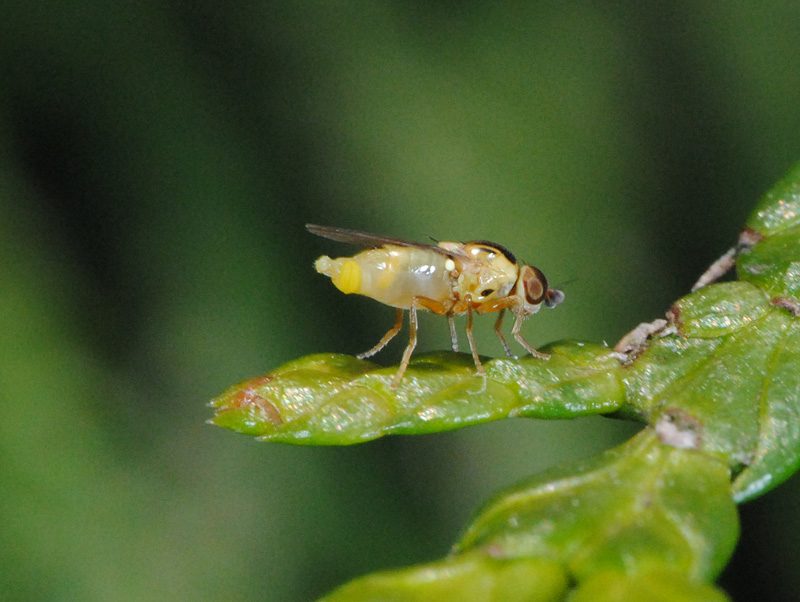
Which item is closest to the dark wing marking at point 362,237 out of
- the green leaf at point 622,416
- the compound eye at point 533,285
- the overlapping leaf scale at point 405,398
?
the compound eye at point 533,285

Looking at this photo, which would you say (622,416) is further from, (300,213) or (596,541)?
(300,213)

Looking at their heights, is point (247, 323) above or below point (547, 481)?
below

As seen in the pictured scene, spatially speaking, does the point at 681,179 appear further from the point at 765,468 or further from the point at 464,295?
the point at 765,468

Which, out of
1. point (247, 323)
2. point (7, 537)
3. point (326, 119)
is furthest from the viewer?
point (326, 119)

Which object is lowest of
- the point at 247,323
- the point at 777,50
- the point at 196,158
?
the point at 247,323

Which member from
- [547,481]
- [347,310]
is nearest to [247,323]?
[347,310]

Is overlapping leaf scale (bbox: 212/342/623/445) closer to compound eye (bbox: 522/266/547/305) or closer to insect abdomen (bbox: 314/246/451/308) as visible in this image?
insect abdomen (bbox: 314/246/451/308)
